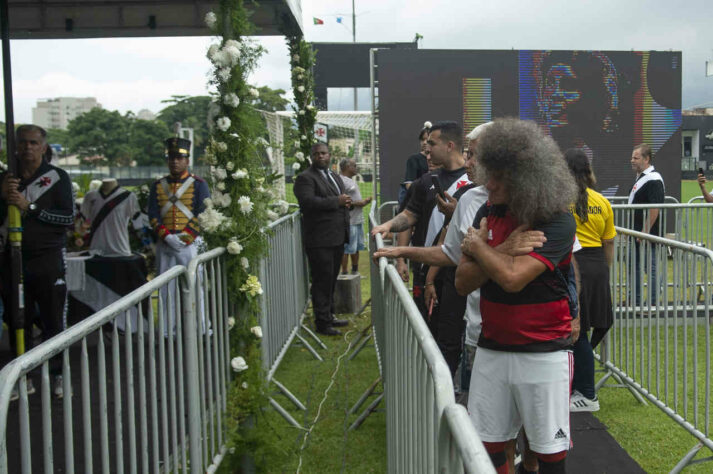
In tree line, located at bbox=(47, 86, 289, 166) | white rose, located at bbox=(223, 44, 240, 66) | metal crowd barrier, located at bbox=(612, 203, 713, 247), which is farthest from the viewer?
tree line, located at bbox=(47, 86, 289, 166)

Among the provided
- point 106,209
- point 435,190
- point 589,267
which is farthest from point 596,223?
point 106,209

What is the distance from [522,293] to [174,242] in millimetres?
4900

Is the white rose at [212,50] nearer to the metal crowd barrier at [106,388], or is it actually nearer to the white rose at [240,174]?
the white rose at [240,174]

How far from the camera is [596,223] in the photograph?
208 inches

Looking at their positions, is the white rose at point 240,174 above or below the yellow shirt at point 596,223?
above

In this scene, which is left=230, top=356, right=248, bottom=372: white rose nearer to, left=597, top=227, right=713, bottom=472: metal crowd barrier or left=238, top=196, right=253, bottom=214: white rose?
left=238, top=196, right=253, bottom=214: white rose

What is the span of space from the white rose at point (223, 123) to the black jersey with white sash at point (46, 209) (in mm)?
1962

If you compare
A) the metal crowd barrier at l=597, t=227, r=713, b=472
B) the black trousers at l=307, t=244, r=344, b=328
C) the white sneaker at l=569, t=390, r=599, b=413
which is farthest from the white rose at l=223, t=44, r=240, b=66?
the black trousers at l=307, t=244, r=344, b=328

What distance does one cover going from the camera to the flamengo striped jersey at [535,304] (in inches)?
110

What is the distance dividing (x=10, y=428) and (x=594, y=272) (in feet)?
14.9

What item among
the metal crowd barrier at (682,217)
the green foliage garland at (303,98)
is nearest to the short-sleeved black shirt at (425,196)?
the metal crowd barrier at (682,217)

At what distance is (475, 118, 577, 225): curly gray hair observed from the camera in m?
2.72

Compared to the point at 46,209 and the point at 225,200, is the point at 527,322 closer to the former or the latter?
the point at 225,200

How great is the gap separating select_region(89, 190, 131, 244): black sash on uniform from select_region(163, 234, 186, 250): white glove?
1.24 meters
